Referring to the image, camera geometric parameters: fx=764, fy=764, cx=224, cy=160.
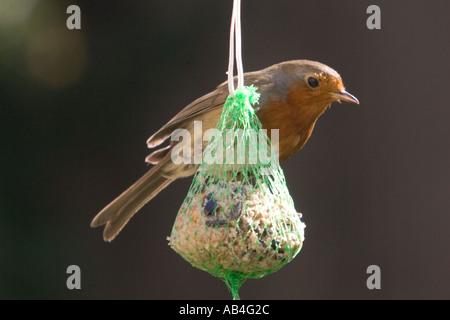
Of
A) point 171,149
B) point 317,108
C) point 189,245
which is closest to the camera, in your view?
point 189,245

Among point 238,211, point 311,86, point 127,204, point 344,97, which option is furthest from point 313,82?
point 127,204

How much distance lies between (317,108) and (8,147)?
296 centimetres

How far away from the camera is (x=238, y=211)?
3416 millimetres

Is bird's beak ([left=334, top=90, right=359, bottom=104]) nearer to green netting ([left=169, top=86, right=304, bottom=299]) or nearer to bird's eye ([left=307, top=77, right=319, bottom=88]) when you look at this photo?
bird's eye ([left=307, top=77, right=319, bottom=88])

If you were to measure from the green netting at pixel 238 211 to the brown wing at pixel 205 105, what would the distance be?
1.84 feet

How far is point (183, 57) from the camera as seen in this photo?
19.9ft

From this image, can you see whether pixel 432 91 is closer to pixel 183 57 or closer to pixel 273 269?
pixel 183 57

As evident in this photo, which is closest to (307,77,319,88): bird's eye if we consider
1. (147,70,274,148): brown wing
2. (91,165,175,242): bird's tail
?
(147,70,274,148): brown wing

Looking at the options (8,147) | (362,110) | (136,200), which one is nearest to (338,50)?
(362,110)

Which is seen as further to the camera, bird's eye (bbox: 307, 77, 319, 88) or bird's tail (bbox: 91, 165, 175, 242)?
bird's tail (bbox: 91, 165, 175, 242)

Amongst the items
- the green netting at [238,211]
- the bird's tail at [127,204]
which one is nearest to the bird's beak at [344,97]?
the green netting at [238,211]

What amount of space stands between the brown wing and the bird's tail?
0.37 m

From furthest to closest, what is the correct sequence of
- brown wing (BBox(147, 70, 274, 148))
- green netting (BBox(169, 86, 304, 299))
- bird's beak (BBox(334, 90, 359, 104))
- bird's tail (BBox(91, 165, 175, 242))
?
bird's tail (BBox(91, 165, 175, 242))
brown wing (BBox(147, 70, 274, 148))
bird's beak (BBox(334, 90, 359, 104))
green netting (BBox(169, 86, 304, 299))

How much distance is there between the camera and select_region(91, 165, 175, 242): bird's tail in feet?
14.7
